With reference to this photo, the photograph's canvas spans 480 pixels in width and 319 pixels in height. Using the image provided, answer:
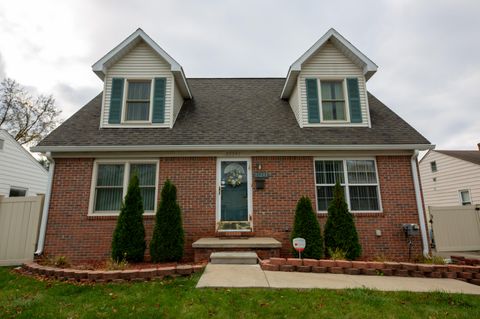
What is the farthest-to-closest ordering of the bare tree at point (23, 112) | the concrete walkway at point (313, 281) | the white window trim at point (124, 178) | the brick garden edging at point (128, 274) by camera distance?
the bare tree at point (23, 112), the white window trim at point (124, 178), the brick garden edging at point (128, 274), the concrete walkway at point (313, 281)

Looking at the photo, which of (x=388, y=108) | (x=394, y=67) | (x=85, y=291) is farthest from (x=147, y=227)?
(x=394, y=67)

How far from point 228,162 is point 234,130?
1121 millimetres

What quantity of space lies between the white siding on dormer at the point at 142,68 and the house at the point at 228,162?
0.03 m

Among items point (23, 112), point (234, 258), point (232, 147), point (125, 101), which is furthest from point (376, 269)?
point (23, 112)

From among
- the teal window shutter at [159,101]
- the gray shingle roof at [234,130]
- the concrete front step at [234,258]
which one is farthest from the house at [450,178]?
the teal window shutter at [159,101]

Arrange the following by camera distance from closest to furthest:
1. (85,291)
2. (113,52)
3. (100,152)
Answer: (85,291)
(100,152)
(113,52)

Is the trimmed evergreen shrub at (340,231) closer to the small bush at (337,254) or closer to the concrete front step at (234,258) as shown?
the small bush at (337,254)

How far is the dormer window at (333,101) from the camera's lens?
847cm

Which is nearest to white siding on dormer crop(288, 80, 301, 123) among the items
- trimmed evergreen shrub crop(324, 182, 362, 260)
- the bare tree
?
trimmed evergreen shrub crop(324, 182, 362, 260)

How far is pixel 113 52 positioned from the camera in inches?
323

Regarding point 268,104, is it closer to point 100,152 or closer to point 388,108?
point 388,108

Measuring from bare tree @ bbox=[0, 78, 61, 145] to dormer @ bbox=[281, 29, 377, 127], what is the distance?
78.4ft

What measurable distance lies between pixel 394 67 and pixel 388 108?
19.8 ft

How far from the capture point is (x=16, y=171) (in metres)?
12.4
